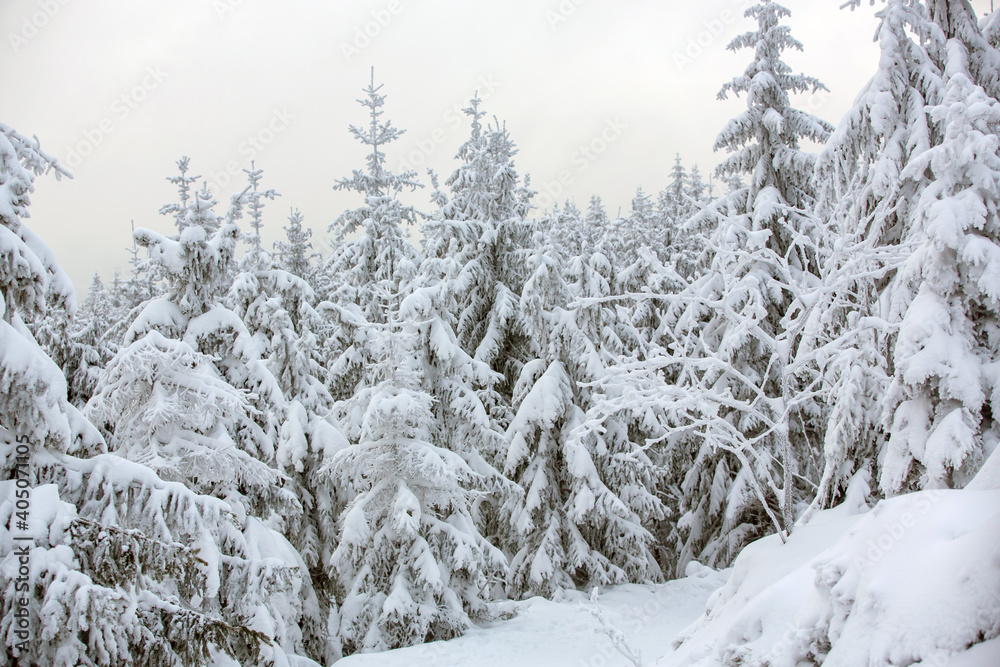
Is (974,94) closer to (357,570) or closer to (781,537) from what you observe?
(781,537)

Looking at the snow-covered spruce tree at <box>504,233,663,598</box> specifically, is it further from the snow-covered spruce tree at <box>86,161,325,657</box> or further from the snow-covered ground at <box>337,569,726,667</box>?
the snow-covered spruce tree at <box>86,161,325,657</box>

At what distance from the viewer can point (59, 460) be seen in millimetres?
5102

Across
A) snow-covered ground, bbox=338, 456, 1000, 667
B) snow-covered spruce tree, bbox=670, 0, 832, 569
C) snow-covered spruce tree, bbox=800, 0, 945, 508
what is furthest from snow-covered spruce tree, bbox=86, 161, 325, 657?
snow-covered spruce tree, bbox=670, 0, 832, 569

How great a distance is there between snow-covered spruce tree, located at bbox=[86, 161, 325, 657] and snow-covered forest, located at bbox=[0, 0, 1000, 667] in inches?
A: 2.2

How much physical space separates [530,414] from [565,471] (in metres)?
A: 2.41

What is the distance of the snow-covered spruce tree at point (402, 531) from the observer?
474 inches

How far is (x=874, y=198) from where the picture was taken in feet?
33.6

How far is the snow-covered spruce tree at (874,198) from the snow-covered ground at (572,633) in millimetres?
4648

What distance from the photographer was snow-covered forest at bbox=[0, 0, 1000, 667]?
4.42m

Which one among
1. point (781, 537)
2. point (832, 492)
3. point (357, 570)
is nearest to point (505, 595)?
point (357, 570)

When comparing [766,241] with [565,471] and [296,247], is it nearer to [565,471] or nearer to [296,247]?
[565,471]

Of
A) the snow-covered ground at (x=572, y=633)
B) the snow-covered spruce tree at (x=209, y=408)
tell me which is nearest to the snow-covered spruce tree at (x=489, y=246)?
the snow-covered ground at (x=572, y=633)
